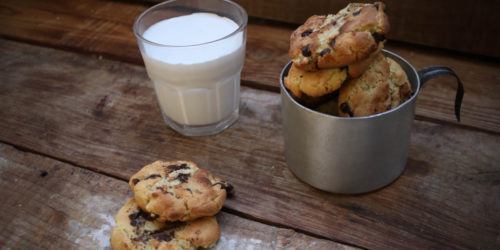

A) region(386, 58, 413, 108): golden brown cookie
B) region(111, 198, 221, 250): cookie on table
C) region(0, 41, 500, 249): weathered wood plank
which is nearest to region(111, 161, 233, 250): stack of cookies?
region(111, 198, 221, 250): cookie on table

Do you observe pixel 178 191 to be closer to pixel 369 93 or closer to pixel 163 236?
pixel 163 236

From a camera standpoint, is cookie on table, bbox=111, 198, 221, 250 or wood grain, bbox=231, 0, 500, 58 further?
wood grain, bbox=231, 0, 500, 58

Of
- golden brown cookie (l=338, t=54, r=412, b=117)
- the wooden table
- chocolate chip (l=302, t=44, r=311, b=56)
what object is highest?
chocolate chip (l=302, t=44, r=311, b=56)

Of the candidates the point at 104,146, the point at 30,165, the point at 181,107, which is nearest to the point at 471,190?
the point at 181,107

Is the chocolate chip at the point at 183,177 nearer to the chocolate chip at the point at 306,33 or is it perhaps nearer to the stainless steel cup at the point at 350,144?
the stainless steel cup at the point at 350,144

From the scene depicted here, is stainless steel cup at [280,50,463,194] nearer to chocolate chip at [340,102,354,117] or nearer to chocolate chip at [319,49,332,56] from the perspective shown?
chocolate chip at [340,102,354,117]

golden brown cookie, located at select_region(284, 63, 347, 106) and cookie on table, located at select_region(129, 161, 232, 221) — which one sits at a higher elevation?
golden brown cookie, located at select_region(284, 63, 347, 106)

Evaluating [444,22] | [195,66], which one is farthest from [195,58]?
[444,22]
